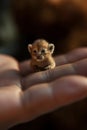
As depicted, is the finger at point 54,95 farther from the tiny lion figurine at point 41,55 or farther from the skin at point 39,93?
the tiny lion figurine at point 41,55

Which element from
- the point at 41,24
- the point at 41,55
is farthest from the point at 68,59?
the point at 41,24

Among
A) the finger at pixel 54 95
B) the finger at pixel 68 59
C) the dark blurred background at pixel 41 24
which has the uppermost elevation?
the dark blurred background at pixel 41 24

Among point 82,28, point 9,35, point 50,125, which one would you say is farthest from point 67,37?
point 50,125

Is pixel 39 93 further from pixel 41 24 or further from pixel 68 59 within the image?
pixel 41 24

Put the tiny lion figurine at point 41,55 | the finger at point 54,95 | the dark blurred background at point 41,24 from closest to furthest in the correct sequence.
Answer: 1. the finger at point 54,95
2. the tiny lion figurine at point 41,55
3. the dark blurred background at point 41,24

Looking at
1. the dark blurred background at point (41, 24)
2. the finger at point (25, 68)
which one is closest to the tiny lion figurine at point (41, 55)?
the finger at point (25, 68)

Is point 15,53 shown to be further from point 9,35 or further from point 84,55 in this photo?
point 84,55

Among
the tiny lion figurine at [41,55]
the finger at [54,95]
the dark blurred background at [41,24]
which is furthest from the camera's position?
the dark blurred background at [41,24]
